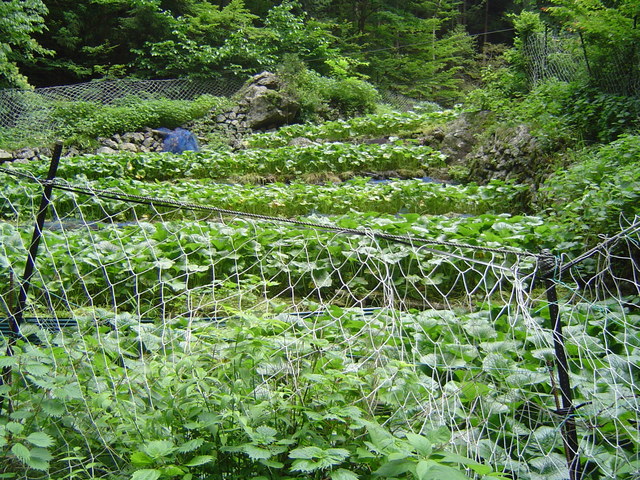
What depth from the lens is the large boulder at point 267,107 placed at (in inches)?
526

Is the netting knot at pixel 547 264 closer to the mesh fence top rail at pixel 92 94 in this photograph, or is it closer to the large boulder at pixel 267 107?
the large boulder at pixel 267 107

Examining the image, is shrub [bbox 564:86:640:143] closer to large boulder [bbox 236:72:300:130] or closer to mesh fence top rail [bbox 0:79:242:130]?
large boulder [bbox 236:72:300:130]

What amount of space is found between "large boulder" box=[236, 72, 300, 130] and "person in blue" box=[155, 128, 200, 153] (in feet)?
5.28

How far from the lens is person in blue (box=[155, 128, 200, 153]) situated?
39.3 ft

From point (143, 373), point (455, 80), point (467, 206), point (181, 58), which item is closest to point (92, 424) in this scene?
point (143, 373)

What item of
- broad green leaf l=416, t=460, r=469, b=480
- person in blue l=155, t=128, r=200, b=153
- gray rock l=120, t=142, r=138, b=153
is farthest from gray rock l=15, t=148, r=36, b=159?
broad green leaf l=416, t=460, r=469, b=480

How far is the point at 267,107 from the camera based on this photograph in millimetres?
13391

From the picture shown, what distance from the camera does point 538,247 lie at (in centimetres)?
404

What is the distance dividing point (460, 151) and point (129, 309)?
7.36 m

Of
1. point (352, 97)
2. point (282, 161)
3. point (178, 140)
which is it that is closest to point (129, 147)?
point (178, 140)

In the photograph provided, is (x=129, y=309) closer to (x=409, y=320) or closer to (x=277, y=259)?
(x=277, y=259)

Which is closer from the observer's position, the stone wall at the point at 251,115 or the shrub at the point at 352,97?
the stone wall at the point at 251,115

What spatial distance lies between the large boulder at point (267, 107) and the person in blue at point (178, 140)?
161cm

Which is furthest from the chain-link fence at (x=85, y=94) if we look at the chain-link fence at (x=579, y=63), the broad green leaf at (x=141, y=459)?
the broad green leaf at (x=141, y=459)
